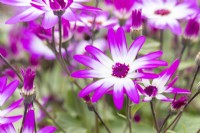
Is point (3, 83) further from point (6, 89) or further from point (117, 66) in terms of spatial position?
point (117, 66)

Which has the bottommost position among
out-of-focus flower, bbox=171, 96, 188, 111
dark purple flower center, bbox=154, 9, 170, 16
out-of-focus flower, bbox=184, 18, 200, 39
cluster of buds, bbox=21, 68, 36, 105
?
out-of-focus flower, bbox=171, 96, 188, 111

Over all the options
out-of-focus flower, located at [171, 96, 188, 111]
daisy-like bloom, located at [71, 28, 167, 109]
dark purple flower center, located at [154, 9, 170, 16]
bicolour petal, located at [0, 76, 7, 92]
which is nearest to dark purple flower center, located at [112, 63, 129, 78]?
daisy-like bloom, located at [71, 28, 167, 109]

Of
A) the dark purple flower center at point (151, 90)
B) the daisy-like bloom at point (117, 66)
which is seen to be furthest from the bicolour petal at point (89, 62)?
the dark purple flower center at point (151, 90)

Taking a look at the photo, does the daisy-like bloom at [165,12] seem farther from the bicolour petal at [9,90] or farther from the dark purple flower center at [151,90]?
the bicolour petal at [9,90]

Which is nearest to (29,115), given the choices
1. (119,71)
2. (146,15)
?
Result: (119,71)

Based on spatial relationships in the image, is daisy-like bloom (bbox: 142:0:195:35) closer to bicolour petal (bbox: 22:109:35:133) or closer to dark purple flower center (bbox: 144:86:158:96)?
dark purple flower center (bbox: 144:86:158:96)

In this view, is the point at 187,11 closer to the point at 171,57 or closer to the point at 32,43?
the point at 171,57

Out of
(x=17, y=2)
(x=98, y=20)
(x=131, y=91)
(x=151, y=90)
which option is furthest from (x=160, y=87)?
(x=98, y=20)
